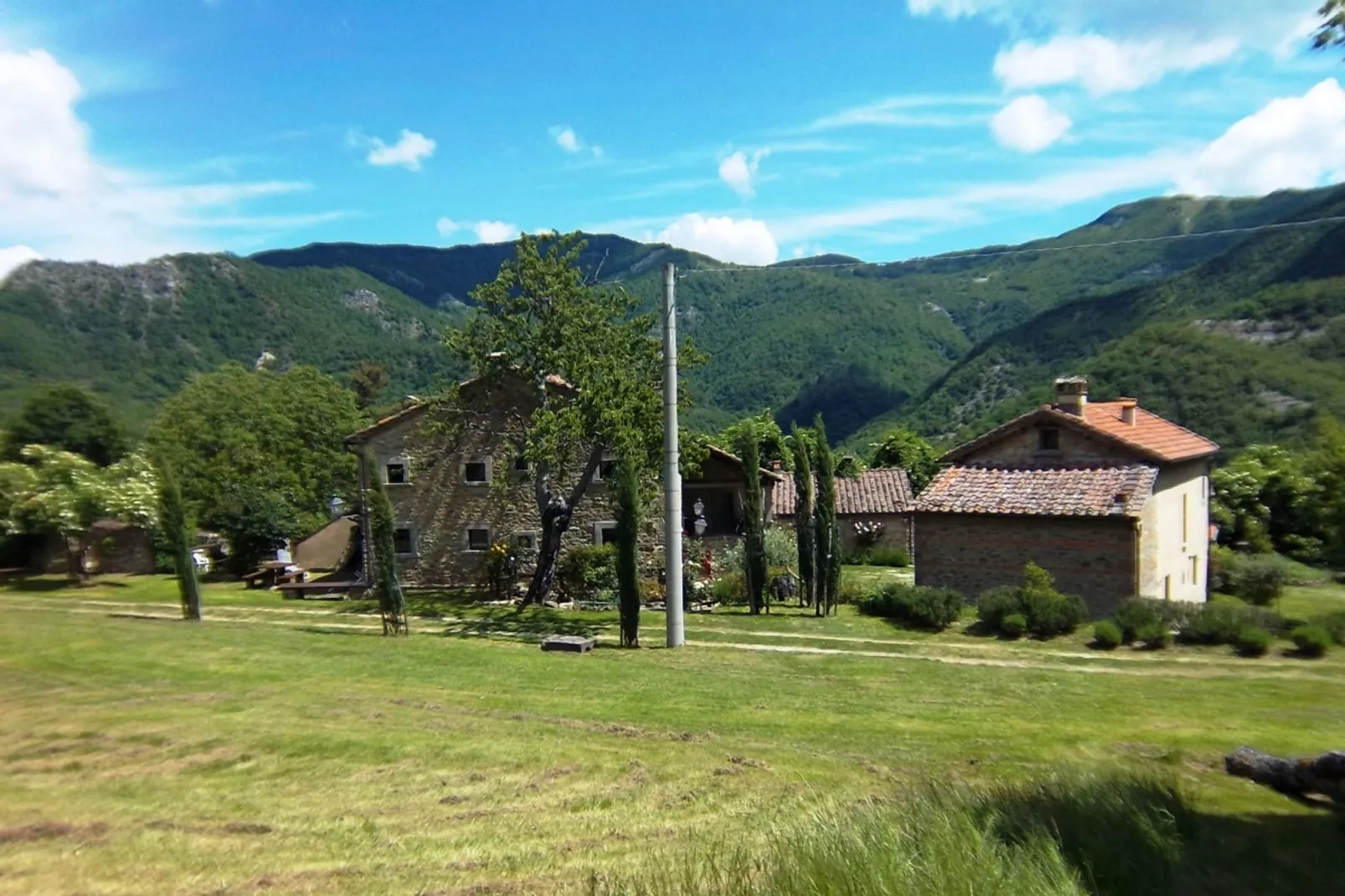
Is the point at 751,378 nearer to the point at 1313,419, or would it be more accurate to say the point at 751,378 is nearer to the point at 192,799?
the point at 1313,419

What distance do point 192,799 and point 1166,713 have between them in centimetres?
1187

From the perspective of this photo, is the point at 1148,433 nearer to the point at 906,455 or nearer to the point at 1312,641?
the point at 1312,641

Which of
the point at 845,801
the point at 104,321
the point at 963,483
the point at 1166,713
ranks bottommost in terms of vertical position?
the point at 1166,713

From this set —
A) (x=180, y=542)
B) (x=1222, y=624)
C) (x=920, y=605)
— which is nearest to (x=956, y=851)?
(x=1222, y=624)

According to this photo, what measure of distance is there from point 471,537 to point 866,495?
2133 cm

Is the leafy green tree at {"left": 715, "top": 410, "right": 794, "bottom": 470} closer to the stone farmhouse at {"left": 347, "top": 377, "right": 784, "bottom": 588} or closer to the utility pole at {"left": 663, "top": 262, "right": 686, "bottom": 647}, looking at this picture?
the stone farmhouse at {"left": 347, "top": 377, "right": 784, "bottom": 588}

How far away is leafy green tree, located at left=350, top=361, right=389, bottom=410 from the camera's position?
92.5 metres

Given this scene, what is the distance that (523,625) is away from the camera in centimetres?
2362

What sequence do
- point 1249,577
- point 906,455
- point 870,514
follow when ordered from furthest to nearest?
→ point 906,455 → point 870,514 → point 1249,577

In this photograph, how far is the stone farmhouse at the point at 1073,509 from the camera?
22578mm

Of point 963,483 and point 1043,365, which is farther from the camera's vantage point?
point 1043,365

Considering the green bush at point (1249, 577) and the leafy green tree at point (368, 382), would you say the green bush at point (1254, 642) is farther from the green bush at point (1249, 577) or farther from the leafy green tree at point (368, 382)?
the leafy green tree at point (368, 382)

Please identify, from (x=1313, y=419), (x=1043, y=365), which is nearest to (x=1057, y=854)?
(x=1313, y=419)

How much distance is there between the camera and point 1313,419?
57.1 m
